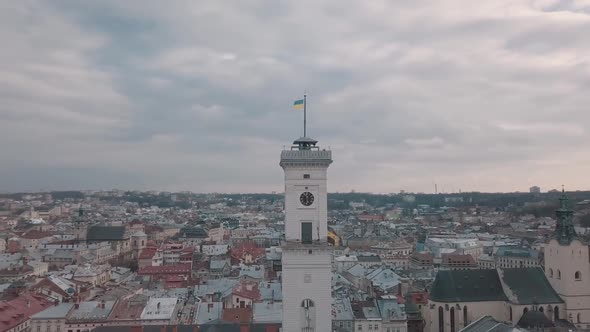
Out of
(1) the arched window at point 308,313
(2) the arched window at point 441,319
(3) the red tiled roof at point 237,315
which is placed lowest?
(2) the arched window at point 441,319

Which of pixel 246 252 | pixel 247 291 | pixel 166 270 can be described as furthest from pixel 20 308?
pixel 246 252

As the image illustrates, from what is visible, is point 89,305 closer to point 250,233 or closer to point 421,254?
point 421,254

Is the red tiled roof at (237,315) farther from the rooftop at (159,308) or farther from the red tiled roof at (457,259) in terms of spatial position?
the red tiled roof at (457,259)

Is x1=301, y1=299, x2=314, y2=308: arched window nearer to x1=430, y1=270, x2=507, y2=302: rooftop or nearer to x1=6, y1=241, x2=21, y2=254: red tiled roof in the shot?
x1=430, y1=270, x2=507, y2=302: rooftop

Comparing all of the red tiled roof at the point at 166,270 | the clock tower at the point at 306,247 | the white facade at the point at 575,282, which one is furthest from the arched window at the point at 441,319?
the red tiled roof at the point at 166,270

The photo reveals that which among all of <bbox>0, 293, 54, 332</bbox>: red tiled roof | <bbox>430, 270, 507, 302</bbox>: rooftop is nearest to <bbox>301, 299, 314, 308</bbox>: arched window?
<bbox>430, 270, 507, 302</bbox>: rooftop

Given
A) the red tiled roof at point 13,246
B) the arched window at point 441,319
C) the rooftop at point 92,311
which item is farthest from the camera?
the red tiled roof at point 13,246

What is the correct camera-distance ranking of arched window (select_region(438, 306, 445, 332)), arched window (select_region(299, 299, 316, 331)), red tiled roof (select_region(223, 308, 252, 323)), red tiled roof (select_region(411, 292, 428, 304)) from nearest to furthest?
arched window (select_region(299, 299, 316, 331)) → red tiled roof (select_region(223, 308, 252, 323)) → arched window (select_region(438, 306, 445, 332)) → red tiled roof (select_region(411, 292, 428, 304))
